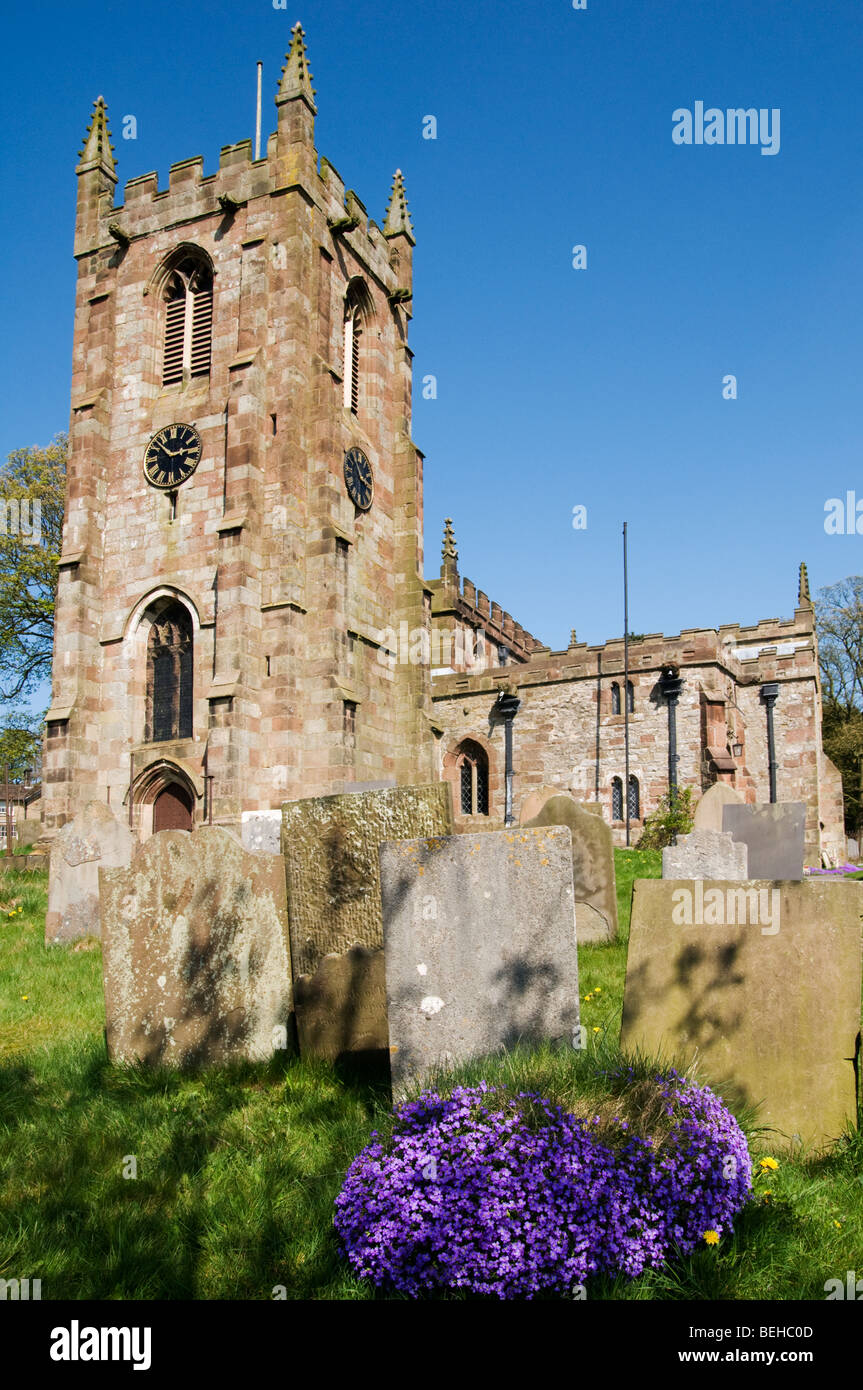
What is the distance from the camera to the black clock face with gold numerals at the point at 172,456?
66.1 feet

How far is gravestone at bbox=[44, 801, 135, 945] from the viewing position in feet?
31.7

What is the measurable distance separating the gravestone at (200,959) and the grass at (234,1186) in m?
0.21

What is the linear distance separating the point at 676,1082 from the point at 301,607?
15.8 metres

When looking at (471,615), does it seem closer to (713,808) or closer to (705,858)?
(713,808)

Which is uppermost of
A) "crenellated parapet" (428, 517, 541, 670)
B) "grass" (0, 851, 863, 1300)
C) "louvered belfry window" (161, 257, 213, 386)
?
"louvered belfry window" (161, 257, 213, 386)

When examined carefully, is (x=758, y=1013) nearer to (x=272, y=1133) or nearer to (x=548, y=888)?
(x=548, y=888)

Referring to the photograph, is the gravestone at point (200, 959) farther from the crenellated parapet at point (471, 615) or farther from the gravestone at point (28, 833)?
the crenellated parapet at point (471, 615)

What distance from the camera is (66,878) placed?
977 centimetres

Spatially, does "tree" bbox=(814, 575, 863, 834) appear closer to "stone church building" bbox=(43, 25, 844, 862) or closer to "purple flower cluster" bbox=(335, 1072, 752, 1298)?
"stone church building" bbox=(43, 25, 844, 862)

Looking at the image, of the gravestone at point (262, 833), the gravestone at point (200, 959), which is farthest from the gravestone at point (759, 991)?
the gravestone at point (262, 833)

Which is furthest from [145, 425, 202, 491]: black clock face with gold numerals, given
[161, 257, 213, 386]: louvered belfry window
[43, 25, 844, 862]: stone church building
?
[161, 257, 213, 386]: louvered belfry window

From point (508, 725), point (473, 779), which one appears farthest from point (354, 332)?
point (473, 779)

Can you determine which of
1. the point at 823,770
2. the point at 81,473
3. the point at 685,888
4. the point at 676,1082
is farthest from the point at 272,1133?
the point at 823,770

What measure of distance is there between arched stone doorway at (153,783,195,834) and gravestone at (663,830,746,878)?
13925 millimetres
